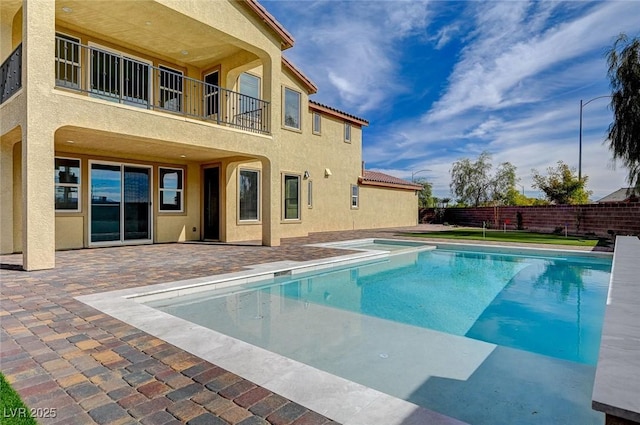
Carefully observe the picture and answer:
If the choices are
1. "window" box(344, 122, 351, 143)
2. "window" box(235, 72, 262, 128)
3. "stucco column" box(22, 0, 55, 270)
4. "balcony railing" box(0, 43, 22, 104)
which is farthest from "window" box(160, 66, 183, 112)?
"window" box(344, 122, 351, 143)

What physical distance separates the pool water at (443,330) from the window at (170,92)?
951cm

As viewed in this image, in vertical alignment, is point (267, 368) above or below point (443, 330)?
above

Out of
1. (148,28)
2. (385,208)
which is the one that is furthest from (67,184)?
(385,208)

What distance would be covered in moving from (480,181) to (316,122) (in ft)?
90.1

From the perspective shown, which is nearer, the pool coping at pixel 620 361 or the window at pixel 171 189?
the pool coping at pixel 620 361

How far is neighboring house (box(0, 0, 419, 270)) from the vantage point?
7.98m

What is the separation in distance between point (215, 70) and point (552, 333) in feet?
46.4

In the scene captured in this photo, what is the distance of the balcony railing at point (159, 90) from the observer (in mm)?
11586

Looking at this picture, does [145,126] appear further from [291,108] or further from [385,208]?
[385,208]

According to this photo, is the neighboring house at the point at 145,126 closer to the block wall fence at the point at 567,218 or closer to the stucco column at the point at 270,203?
the stucco column at the point at 270,203

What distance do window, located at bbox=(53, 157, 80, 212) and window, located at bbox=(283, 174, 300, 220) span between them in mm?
8543

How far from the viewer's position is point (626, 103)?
733 inches

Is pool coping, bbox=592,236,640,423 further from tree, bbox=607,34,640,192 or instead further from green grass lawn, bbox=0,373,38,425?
tree, bbox=607,34,640,192

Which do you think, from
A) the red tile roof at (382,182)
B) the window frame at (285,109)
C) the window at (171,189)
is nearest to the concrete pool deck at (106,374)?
the window at (171,189)
